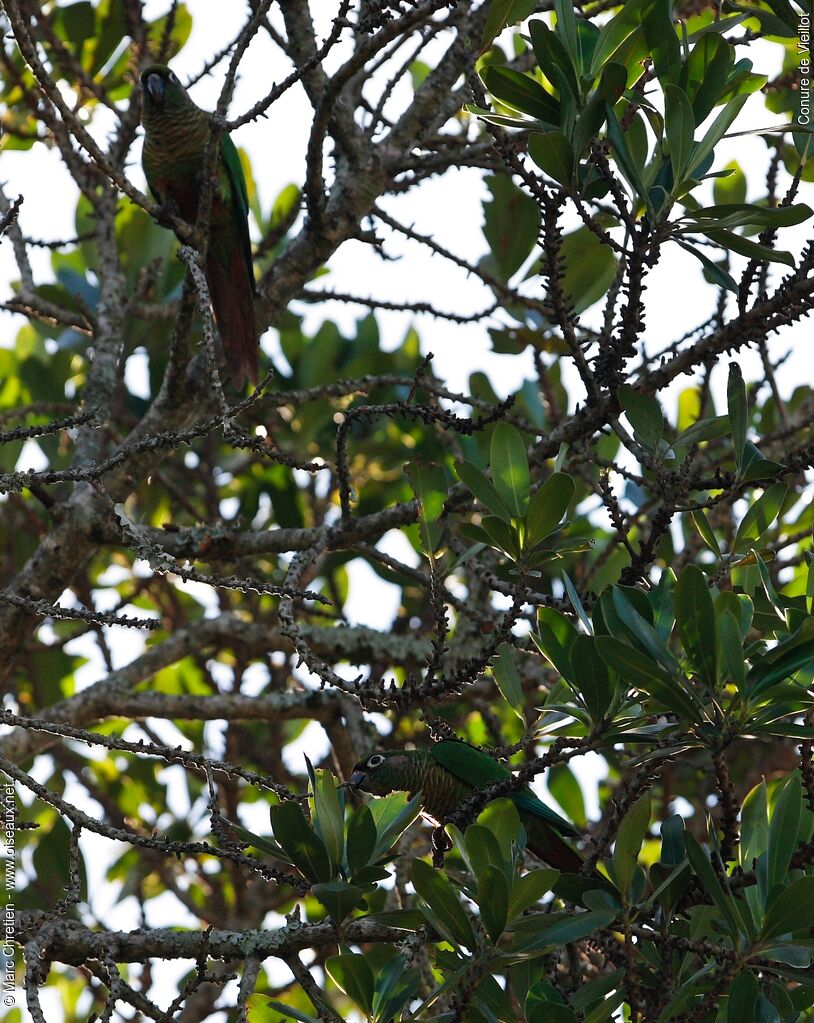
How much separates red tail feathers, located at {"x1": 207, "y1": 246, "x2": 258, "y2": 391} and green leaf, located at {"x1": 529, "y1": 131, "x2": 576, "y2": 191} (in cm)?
173

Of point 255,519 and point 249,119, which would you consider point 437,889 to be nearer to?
point 249,119

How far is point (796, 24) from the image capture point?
2.51 meters

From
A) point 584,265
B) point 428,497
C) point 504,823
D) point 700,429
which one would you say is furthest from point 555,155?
point 584,265

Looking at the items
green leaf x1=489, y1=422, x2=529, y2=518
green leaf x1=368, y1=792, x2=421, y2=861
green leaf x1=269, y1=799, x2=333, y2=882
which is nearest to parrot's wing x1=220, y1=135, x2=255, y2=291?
green leaf x1=489, y1=422, x2=529, y2=518

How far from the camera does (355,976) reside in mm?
1812

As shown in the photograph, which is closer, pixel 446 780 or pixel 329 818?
pixel 329 818

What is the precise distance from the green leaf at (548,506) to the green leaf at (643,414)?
0.81ft

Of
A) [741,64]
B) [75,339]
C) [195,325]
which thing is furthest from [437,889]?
[75,339]

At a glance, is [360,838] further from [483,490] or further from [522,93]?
[522,93]

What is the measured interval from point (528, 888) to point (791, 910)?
390 millimetres

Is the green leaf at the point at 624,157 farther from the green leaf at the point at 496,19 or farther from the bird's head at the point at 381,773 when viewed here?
the bird's head at the point at 381,773

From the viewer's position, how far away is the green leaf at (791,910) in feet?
5.23

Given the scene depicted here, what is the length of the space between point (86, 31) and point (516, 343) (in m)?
2.11

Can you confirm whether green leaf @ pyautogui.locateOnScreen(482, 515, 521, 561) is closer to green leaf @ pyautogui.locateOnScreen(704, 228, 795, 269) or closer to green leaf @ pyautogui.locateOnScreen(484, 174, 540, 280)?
green leaf @ pyautogui.locateOnScreen(704, 228, 795, 269)
